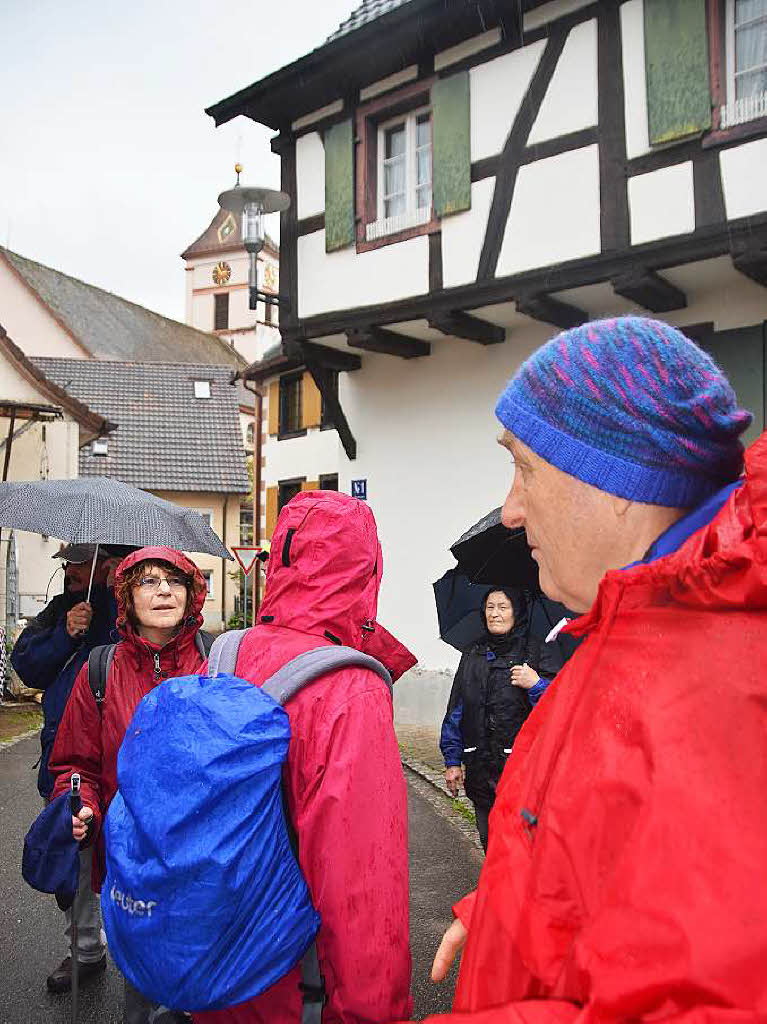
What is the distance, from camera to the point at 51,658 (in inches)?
178

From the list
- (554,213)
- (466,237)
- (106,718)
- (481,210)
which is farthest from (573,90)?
(106,718)

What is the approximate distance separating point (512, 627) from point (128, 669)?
2.23m

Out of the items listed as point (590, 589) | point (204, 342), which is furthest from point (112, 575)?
point (204, 342)

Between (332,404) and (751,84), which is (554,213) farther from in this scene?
(332,404)

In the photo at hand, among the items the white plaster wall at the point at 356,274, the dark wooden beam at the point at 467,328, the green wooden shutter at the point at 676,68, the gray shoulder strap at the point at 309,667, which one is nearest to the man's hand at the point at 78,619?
the gray shoulder strap at the point at 309,667

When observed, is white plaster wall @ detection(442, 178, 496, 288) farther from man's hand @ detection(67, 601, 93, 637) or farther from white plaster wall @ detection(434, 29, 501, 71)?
man's hand @ detection(67, 601, 93, 637)

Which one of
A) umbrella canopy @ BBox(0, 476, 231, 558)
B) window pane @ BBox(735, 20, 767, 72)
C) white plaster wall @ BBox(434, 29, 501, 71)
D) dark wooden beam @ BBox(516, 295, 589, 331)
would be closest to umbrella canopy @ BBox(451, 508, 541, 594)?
umbrella canopy @ BBox(0, 476, 231, 558)

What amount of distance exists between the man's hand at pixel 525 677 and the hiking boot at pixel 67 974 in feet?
7.69

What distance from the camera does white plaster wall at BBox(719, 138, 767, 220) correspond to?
7188mm

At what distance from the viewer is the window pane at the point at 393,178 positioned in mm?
10258

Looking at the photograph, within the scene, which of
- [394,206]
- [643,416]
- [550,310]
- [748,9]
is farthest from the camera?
[394,206]

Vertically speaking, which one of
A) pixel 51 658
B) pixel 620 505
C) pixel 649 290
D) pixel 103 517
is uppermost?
pixel 649 290

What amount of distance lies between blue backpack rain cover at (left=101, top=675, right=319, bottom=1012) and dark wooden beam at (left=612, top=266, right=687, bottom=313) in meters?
6.77

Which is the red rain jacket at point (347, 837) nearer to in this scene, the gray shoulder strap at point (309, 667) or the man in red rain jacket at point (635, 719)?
Result: the gray shoulder strap at point (309, 667)
